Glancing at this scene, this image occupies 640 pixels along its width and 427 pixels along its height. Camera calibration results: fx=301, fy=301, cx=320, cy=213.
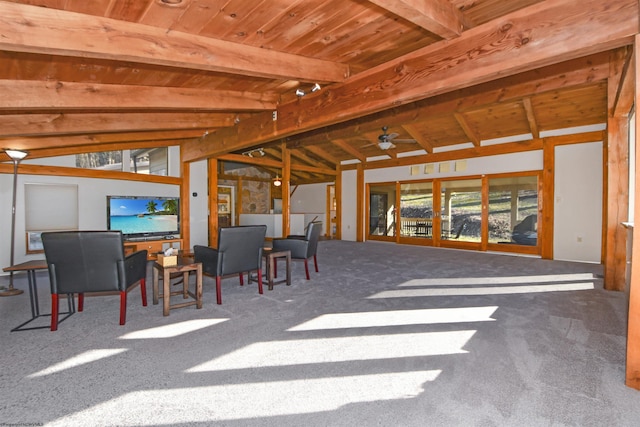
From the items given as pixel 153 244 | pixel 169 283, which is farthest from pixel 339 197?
pixel 169 283

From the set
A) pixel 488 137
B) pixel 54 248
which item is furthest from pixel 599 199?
pixel 54 248

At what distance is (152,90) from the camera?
3.41 metres

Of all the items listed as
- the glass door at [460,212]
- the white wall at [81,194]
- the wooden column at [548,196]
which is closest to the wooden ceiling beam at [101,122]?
the white wall at [81,194]

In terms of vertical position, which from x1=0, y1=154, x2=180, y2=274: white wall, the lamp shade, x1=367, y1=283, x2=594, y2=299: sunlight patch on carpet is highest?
the lamp shade

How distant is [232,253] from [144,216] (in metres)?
3.65

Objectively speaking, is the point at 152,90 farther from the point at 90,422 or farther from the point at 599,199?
the point at 599,199

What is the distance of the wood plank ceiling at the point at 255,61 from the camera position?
1.98 m

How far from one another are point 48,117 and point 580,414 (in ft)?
18.7

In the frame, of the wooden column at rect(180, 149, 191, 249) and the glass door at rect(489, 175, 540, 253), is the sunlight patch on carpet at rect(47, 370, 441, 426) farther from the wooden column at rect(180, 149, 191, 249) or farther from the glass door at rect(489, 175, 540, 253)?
the glass door at rect(489, 175, 540, 253)

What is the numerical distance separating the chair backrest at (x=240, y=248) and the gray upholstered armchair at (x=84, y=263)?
3.20 ft

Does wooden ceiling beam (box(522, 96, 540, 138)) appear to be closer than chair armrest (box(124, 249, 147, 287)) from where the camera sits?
No

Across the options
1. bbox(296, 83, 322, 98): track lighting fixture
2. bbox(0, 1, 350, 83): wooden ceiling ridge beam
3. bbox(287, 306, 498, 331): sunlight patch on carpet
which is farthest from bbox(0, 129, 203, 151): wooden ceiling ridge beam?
bbox(287, 306, 498, 331): sunlight patch on carpet

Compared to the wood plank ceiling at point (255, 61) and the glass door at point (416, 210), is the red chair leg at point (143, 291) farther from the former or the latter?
the glass door at point (416, 210)

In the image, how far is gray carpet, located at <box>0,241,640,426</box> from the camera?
159cm
